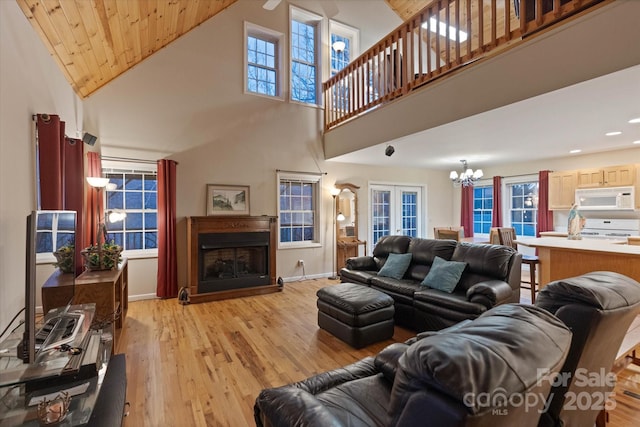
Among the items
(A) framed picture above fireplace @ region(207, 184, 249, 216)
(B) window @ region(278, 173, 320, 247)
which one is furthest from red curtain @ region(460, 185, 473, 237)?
(A) framed picture above fireplace @ region(207, 184, 249, 216)

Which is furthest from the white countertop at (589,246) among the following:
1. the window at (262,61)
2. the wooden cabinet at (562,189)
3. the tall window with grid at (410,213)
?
the window at (262,61)

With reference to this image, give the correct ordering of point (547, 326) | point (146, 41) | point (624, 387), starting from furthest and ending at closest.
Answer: point (146, 41) < point (624, 387) < point (547, 326)

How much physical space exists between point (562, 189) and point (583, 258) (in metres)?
3.35

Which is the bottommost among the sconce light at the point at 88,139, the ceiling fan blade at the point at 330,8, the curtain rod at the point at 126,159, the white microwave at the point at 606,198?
the white microwave at the point at 606,198

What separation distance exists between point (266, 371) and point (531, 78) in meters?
3.64

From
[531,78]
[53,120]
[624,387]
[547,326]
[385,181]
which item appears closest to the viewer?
[547,326]

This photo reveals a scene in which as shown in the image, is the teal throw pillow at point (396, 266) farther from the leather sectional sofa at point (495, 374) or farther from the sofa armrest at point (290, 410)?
the sofa armrest at point (290, 410)

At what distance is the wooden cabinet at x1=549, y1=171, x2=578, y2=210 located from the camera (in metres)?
5.84

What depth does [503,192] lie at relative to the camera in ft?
23.4

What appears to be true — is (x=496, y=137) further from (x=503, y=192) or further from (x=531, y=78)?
(x=503, y=192)

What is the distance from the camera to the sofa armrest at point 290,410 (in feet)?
3.70

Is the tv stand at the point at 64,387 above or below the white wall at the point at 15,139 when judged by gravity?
below

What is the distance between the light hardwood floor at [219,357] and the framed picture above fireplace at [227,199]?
1577 mm

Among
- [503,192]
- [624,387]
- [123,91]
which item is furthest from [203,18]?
[503,192]
